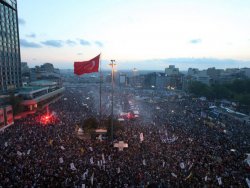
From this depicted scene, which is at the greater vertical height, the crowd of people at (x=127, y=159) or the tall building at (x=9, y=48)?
the tall building at (x=9, y=48)

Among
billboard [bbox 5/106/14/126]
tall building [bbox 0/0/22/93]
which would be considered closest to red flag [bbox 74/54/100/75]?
billboard [bbox 5/106/14/126]

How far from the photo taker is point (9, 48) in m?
50.0

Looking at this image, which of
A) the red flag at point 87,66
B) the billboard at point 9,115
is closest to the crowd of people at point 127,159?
the red flag at point 87,66

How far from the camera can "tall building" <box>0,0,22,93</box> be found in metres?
46.7

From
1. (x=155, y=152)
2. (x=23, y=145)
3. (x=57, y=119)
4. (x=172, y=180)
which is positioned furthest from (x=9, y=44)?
(x=172, y=180)

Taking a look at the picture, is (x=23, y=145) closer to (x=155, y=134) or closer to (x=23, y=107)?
(x=155, y=134)

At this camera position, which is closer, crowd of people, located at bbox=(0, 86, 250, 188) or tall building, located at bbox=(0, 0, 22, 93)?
crowd of people, located at bbox=(0, 86, 250, 188)

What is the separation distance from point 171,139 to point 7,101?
27.8 meters

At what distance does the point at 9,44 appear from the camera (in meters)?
50.1

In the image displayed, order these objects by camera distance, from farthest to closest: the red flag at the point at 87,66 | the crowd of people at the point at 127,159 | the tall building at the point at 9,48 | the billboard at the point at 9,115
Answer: the tall building at the point at 9,48 → the billboard at the point at 9,115 → the red flag at the point at 87,66 → the crowd of people at the point at 127,159

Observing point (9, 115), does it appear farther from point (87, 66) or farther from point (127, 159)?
point (127, 159)

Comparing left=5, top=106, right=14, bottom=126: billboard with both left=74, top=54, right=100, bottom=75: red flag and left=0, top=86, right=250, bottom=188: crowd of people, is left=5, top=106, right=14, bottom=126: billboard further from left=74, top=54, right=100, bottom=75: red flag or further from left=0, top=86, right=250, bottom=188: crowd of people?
left=74, top=54, right=100, bottom=75: red flag

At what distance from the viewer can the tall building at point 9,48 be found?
4666 cm

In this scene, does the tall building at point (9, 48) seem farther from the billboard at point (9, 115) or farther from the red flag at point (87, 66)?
the red flag at point (87, 66)
